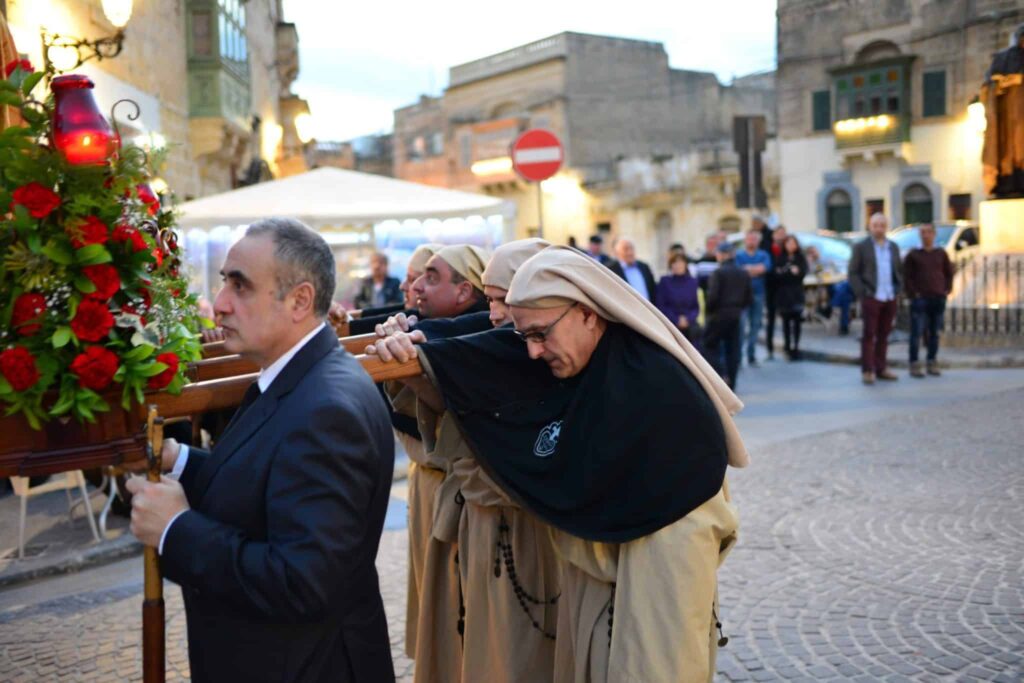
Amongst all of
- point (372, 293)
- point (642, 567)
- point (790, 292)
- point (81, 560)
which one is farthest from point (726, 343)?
point (642, 567)

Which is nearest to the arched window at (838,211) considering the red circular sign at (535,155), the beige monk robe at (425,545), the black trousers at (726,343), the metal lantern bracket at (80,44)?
the black trousers at (726,343)

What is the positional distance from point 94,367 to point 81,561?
446 cm

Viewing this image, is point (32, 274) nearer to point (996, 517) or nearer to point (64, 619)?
point (64, 619)

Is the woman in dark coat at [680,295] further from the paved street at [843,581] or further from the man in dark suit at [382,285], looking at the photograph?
the paved street at [843,581]

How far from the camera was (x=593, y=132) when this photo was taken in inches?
2117

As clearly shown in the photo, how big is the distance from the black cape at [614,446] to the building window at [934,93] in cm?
3905

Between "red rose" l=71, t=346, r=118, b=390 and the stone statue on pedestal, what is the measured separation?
51.5 ft

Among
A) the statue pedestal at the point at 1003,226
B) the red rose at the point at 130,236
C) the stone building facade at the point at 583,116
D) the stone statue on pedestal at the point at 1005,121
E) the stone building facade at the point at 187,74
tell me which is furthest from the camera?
the stone building facade at the point at 583,116

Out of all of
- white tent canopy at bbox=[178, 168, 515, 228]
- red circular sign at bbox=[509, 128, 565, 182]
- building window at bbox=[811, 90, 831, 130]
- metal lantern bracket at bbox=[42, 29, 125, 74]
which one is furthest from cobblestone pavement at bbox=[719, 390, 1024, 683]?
building window at bbox=[811, 90, 831, 130]

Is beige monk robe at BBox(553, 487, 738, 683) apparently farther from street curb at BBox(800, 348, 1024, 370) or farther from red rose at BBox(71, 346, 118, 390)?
street curb at BBox(800, 348, 1024, 370)

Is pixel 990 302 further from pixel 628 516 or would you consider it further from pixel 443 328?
pixel 628 516

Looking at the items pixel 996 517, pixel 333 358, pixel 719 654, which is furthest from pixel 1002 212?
pixel 333 358

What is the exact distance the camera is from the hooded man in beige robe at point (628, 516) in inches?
113

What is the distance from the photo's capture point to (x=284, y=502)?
7.38 ft
